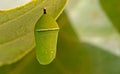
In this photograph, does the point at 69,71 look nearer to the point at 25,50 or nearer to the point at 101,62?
the point at 101,62

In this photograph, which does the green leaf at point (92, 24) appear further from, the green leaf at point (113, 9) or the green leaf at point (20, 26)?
the green leaf at point (20, 26)

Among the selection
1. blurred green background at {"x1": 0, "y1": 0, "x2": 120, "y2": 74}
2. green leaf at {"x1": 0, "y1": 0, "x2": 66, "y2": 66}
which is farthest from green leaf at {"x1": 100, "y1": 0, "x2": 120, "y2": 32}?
green leaf at {"x1": 0, "y1": 0, "x2": 66, "y2": 66}

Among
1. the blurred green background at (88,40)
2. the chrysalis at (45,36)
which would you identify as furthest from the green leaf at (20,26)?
the blurred green background at (88,40)

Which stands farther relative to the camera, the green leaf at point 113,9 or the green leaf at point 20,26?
the green leaf at point 113,9

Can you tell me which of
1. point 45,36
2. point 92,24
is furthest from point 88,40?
point 45,36

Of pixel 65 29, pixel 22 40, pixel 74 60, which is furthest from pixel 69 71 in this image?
pixel 22 40

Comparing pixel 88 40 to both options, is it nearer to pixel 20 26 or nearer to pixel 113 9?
pixel 113 9
